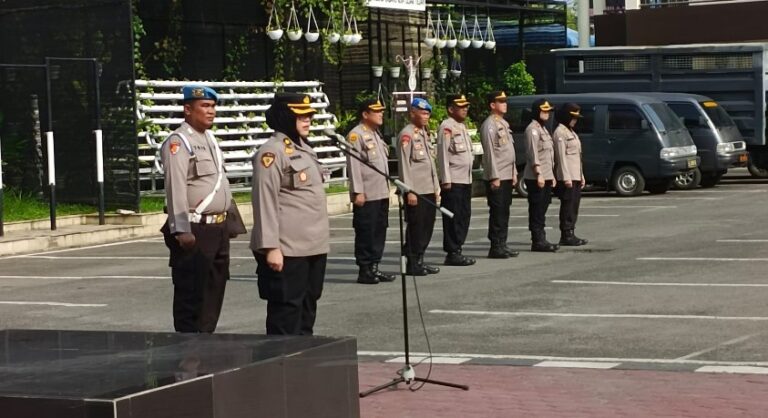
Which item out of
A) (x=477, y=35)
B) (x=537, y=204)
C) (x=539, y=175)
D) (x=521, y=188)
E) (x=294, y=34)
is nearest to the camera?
(x=537, y=204)

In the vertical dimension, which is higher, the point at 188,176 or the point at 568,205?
the point at 188,176

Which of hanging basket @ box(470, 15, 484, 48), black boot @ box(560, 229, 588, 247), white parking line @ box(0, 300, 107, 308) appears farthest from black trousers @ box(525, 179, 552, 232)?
hanging basket @ box(470, 15, 484, 48)

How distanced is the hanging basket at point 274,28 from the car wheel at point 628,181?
6929 millimetres

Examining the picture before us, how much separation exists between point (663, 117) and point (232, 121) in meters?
7.74

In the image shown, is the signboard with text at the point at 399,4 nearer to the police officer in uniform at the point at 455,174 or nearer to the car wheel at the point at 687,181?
the car wheel at the point at 687,181

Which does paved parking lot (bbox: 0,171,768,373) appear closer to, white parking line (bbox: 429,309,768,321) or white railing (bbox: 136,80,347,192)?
white parking line (bbox: 429,309,768,321)

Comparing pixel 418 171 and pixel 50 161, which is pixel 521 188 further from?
pixel 418 171

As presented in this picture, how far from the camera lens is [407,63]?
28.9 m

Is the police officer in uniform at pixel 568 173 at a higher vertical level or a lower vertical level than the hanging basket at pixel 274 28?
lower

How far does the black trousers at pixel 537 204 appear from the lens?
17844 millimetres

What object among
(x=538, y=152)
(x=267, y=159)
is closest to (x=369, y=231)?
(x=538, y=152)

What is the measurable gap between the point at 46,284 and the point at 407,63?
1410 cm

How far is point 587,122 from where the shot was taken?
27.1 m

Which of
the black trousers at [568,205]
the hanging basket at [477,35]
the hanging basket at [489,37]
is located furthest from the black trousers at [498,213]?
the hanging basket at [489,37]
